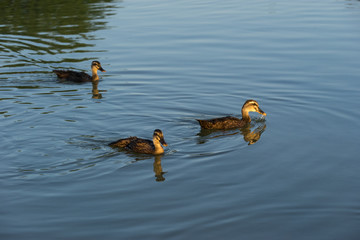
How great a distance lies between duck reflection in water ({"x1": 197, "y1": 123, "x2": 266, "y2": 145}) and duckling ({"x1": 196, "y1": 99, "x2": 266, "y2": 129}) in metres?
0.09

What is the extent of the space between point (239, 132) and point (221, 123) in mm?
524

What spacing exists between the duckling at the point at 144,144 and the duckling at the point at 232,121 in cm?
161

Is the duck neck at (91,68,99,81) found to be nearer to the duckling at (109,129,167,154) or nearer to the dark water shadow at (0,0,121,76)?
the dark water shadow at (0,0,121,76)

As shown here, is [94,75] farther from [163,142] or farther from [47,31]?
[47,31]

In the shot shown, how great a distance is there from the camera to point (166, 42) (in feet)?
72.9

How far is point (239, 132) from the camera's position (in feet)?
45.8

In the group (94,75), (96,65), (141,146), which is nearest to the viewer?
(141,146)

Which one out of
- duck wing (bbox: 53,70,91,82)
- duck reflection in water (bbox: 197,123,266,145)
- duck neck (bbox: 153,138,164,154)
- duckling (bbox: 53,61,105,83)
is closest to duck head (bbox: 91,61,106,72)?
duckling (bbox: 53,61,105,83)

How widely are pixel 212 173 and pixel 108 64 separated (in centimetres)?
949

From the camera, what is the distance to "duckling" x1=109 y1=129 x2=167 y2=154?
12.2 meters

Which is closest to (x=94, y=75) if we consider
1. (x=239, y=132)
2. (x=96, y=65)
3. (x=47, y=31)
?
(x=96, y=65)

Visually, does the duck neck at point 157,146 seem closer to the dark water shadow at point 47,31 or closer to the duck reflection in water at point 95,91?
the duck reflection in water at point 95,91

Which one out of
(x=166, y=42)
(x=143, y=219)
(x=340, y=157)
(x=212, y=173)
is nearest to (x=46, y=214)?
(x=143, y=219)

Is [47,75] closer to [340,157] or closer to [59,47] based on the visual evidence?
[59,47]
